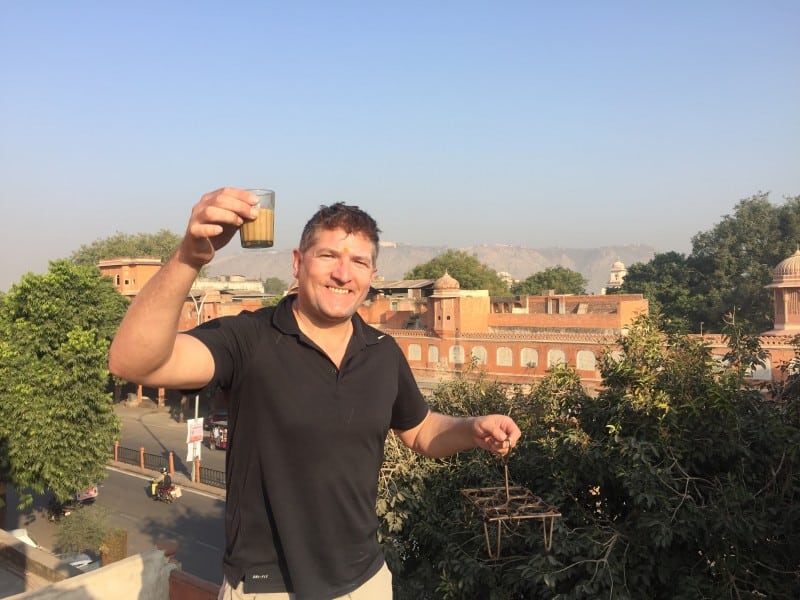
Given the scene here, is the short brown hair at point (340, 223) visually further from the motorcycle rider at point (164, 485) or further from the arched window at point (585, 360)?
the arched window at point (585, 360)

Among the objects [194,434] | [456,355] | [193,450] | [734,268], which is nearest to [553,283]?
[734,268]

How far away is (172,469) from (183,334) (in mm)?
23913

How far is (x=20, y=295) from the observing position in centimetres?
1730

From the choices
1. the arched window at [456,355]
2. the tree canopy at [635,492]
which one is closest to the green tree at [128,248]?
the arched window at [456,355]

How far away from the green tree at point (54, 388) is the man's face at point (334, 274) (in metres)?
15.9

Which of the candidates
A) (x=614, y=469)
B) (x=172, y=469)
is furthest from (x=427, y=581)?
(x=172, y=469)

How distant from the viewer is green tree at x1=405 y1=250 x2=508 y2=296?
2584 inches

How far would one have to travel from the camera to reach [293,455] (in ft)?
6.87

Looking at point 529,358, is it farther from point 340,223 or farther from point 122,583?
point 340,223

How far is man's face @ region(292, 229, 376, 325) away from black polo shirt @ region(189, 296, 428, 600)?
127mm

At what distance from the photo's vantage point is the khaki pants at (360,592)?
2.18 meters

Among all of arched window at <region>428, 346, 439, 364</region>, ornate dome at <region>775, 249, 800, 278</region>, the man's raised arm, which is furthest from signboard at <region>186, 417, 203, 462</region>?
ornate dome at <region>775, 249, 800, 278</region>

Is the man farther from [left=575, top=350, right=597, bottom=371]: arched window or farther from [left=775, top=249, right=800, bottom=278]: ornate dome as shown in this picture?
[left=775, top=249, right=800, bottom=278]: ornate dome

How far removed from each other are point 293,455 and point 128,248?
215 ft
